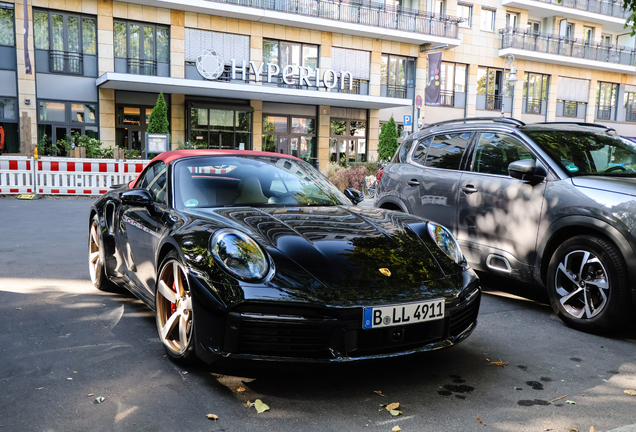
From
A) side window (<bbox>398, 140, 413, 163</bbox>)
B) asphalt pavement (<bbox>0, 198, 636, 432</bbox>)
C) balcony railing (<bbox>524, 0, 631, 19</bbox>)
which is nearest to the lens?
asphalt pavement (<bbox>0, 198, 636, 432</bbox>)

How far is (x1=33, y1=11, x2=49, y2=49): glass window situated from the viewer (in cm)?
2366

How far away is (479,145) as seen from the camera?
558 centimetres

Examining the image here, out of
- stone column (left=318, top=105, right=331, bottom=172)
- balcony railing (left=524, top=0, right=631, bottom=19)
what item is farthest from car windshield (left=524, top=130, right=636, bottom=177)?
balcony railing (left=524, top=0, right=631, bottom=19)

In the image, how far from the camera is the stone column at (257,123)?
28281 millimetres

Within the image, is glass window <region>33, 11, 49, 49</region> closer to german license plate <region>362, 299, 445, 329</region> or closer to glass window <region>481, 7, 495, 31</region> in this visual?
glass window <region>481, 7, 495, 31</region>

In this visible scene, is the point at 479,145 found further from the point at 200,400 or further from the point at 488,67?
the point at 488,67

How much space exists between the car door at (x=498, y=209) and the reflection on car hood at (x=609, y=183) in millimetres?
327

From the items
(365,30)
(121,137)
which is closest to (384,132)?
(365,30)

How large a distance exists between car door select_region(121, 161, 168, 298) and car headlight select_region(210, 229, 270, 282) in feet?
2.23

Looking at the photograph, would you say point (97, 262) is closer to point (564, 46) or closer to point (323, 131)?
point (323, 131)

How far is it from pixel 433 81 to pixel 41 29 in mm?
19224

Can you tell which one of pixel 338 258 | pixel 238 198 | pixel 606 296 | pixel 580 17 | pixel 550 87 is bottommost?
pixel 606 296

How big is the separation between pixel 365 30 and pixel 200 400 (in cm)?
2942

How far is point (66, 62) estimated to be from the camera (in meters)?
24.2
